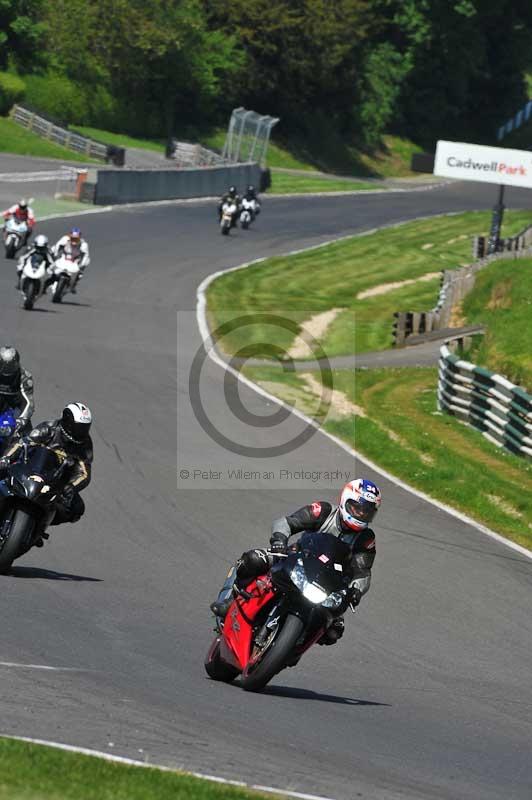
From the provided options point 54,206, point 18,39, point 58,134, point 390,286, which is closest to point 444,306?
point 390,286

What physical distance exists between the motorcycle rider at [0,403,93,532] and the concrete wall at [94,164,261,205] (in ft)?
132

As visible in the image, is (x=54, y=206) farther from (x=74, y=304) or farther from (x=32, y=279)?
(x=32, y=279)

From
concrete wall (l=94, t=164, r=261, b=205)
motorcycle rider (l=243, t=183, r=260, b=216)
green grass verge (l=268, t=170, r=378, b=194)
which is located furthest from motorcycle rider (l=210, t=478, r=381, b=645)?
green grass verge (l=268, t=170, r=378, b=194)

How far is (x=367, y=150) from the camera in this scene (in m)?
94.2

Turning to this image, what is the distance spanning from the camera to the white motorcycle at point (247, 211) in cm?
5375

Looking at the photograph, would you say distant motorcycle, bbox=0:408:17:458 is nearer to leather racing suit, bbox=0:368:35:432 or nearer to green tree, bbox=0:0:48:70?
leather racing suit, bbox=0:368:35:432

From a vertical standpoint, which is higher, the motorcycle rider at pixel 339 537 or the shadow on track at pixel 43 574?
the motorcycle rider at pixel 339 537

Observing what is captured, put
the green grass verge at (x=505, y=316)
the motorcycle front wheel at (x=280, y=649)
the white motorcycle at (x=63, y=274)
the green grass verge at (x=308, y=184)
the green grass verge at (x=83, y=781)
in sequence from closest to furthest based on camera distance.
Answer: the green grass verge at (x=83, y=781) → the motorcycle front wheel at (x=280, y=649) → the green grass verge at (x=505, y=316) → the white motorcycle at (x=63, y=274) → the green grass verge at (x=308, y=184)

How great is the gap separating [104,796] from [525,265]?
117ft

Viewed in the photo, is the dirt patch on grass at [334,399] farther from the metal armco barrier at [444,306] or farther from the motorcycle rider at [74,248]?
the metal armco barrier at [444,306]

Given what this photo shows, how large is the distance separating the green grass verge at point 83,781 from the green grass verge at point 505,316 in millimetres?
19701

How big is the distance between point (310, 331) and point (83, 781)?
97.7 ft


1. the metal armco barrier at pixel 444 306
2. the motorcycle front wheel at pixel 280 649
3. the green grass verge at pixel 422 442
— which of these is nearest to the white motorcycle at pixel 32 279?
the green grass verge at pixel 422 442

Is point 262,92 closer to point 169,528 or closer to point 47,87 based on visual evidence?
point 47,87
